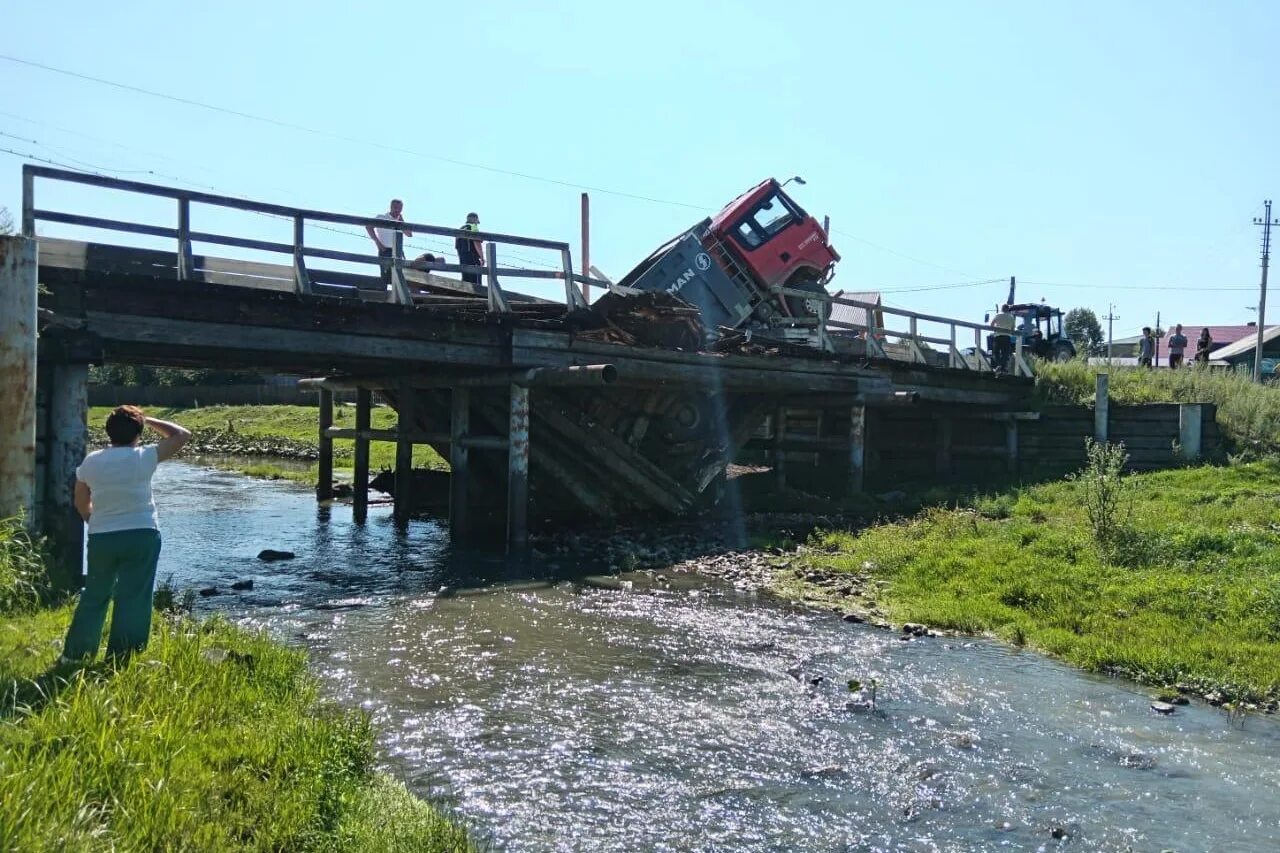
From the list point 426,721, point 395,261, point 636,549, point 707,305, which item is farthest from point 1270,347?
point 426,721

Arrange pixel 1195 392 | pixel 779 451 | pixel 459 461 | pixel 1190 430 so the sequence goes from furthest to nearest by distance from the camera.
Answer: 1. pixel 1195 392
2. pixel 779 451
3. pixel 1190 430
4. pixel 459 461

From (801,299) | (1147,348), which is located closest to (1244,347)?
(1147,348)

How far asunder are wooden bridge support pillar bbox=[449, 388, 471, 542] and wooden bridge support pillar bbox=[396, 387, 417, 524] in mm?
1965

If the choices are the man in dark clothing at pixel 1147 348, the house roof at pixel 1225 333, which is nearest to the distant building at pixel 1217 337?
the house roof at pixel 1225 333

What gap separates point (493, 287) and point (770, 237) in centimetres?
949

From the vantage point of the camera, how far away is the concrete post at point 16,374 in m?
8.14

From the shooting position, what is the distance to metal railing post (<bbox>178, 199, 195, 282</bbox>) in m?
10.9

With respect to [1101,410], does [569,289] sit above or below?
above

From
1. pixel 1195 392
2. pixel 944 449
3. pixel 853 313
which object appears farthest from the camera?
pixel 853 313

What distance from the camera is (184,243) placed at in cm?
1110

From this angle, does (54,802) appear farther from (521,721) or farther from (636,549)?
(636,549)

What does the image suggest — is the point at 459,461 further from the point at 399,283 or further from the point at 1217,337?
the point at 1217,337

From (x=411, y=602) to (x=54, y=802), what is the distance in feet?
23.9

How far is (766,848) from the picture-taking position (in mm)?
5191
